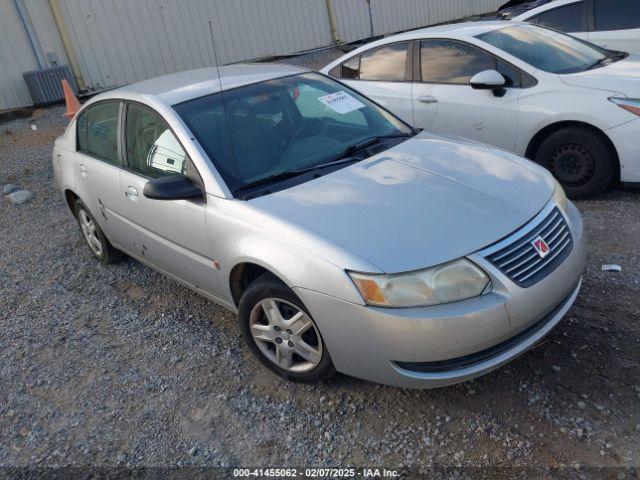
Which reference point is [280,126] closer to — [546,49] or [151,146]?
[151,146]

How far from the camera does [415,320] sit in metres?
2.40

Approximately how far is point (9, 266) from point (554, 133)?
4995 mm

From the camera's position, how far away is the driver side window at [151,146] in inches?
133

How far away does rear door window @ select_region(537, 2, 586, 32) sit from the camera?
6758mm

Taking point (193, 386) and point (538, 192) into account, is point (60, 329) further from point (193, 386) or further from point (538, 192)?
point (538, 192)

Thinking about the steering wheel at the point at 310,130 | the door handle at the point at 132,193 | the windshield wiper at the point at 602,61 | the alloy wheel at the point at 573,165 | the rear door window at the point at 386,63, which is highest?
the steering wheel at the point at 310,130

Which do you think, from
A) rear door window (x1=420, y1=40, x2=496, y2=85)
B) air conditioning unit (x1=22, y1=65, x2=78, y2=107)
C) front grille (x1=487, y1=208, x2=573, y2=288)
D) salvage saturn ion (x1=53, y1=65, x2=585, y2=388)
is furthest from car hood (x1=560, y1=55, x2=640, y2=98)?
air conditioning unit (x1=22, y1=65, x2=78, y2=107)

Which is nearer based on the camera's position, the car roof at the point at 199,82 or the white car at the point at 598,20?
the car roof at the point at 199,82

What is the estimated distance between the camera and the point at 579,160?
473cm

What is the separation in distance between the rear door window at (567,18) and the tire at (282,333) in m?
5.76

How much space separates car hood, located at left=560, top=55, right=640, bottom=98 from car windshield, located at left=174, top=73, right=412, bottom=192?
1.89 m

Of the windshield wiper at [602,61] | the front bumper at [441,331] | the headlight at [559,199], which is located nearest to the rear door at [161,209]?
the front bumper at [441,331]

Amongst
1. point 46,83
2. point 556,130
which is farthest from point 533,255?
point 46,83

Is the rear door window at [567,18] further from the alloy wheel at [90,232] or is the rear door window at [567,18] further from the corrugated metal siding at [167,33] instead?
the corrugated metal siding at [167,33]
